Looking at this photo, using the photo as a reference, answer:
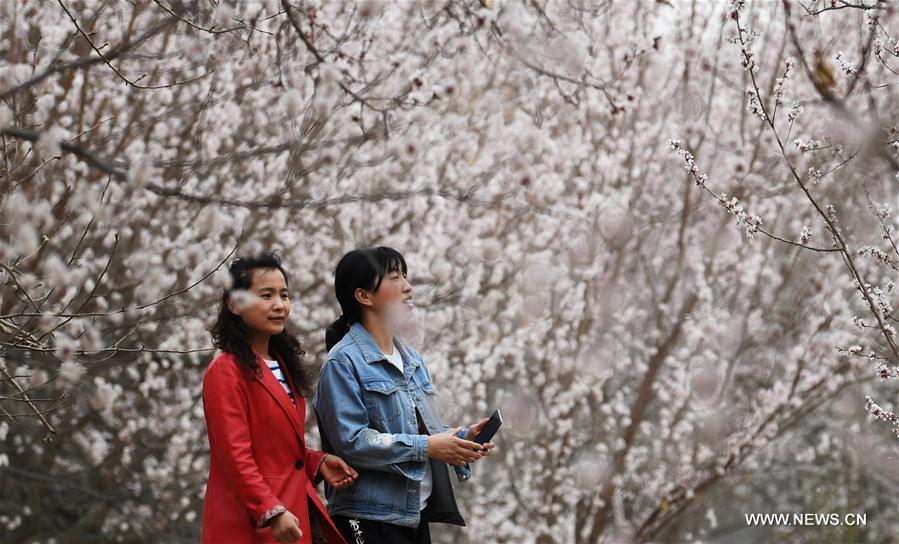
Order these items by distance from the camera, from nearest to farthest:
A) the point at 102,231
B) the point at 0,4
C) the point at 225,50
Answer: the point at 0,4, the point at 225,50, the point at 102,231

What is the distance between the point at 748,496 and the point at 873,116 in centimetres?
1253

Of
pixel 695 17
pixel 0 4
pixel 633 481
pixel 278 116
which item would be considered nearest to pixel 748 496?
pixel 633 481

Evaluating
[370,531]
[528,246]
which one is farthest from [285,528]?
[528,246]

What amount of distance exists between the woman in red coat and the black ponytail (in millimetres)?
170

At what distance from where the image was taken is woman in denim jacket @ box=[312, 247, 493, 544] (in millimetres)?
2482

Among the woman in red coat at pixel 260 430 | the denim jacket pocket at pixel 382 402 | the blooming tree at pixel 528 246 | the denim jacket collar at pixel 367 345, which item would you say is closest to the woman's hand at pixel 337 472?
the woman in red coat at pixel 260 430

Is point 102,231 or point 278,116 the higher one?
point 278,116

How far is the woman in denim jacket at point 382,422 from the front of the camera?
248 centimetres

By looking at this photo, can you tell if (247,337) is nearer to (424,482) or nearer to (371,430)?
(371,430)

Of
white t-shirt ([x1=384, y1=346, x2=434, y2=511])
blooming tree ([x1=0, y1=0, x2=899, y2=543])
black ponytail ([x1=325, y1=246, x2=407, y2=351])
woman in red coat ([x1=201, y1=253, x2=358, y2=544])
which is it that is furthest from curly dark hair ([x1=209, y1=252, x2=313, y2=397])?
blooming tree ([x1=0, y1=0, x2=899, y2=543])

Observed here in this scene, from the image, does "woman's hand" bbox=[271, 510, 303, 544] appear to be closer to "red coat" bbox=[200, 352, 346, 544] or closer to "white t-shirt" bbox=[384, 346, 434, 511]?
"red coat" bbox=[200, 352, 346, 544]

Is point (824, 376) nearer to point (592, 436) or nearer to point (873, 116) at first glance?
point (592, 436)

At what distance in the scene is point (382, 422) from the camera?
2572mm

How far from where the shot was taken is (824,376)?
6.39 m
